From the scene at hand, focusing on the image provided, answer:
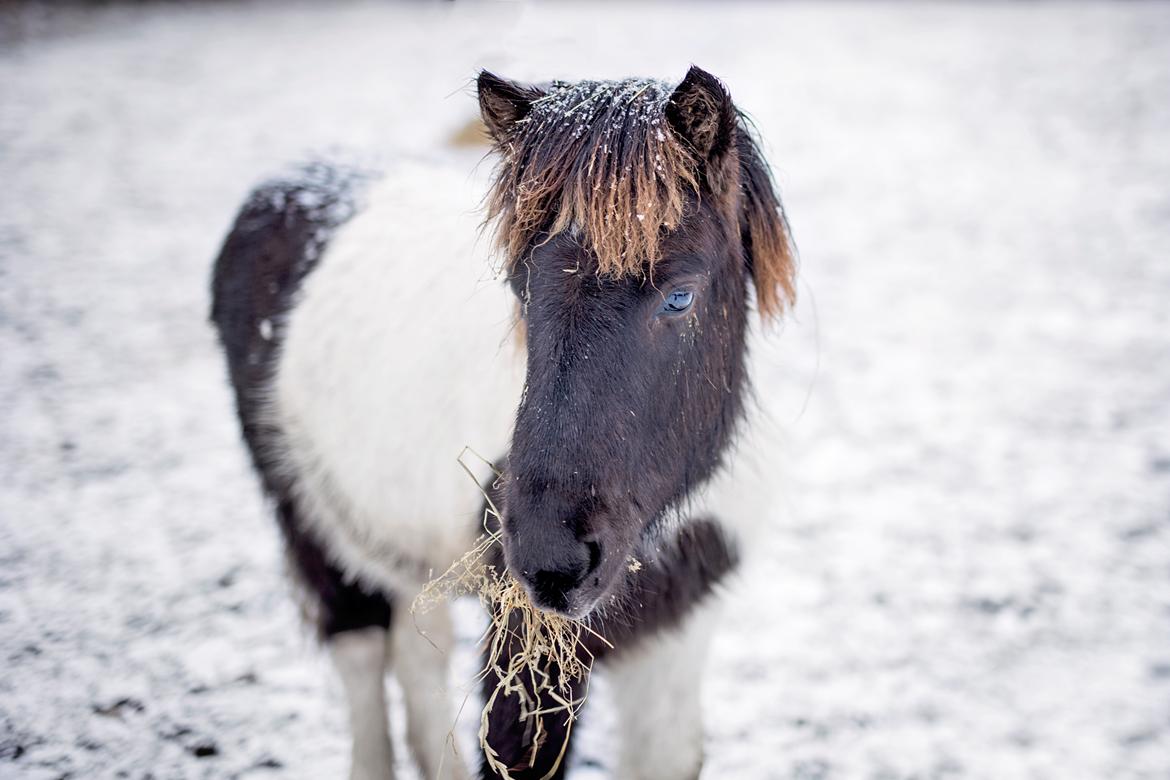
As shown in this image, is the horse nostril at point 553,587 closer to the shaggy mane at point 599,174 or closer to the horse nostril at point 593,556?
the horse nostril at point 593,556

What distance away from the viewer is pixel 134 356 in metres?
4.96

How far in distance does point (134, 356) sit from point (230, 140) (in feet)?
15.8

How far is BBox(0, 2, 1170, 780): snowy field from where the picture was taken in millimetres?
2711

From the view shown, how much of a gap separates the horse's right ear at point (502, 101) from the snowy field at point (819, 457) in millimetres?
177

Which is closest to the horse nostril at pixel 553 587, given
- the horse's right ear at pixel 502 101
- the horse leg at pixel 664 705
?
the horse leg at pixel 664 705

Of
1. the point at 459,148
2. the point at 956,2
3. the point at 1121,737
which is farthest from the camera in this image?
the point at 956,2

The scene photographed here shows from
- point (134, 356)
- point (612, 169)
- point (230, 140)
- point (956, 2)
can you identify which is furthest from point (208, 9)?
point (612, 169)

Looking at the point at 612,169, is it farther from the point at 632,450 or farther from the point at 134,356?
the point at 134,356

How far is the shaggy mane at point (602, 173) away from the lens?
1533 mm

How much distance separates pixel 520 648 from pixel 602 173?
1086 mm

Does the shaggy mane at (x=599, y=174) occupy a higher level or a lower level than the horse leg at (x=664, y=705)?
higher

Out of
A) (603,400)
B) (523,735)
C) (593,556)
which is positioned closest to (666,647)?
(523,735)

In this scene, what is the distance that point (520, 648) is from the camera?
1816 millimetres

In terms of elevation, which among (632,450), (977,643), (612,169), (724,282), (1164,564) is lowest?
(977,643)
